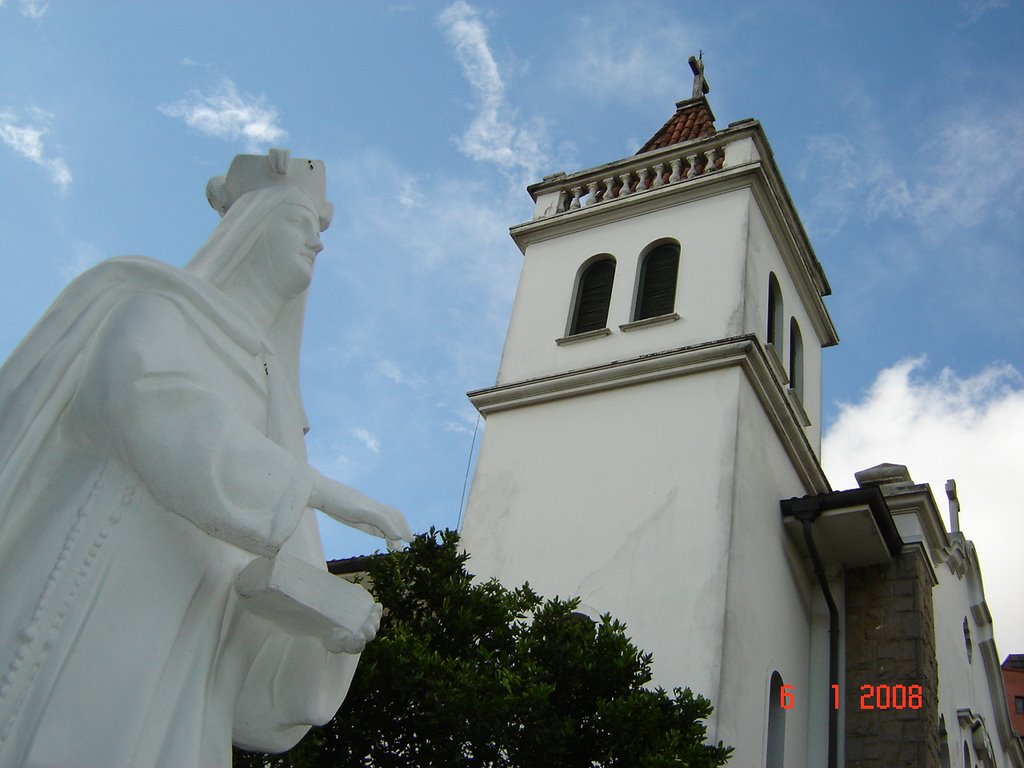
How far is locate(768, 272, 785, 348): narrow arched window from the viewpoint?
15.7 meters

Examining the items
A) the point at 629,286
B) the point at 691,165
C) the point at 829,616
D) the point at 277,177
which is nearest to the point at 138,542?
the point at 277,177

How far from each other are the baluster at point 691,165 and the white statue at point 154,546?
13.7 metres

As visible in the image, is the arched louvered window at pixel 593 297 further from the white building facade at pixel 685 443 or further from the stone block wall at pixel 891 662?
the stone block wall at pixel 891 662

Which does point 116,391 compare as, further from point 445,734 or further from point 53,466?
point 445,734

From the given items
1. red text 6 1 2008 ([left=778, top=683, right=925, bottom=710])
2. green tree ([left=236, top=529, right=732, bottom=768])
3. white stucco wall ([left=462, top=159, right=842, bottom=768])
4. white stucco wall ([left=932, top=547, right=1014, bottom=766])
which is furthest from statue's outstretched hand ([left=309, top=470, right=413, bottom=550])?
white stucco wall ([left=932, top=547, right=1014, bottom=766])

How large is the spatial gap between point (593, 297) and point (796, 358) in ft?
11.8

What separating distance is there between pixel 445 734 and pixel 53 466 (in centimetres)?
520

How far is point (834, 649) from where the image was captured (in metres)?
12.9

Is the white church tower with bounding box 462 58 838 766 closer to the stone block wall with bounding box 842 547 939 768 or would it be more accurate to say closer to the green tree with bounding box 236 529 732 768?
the stone block wall with bounding box 842 547 939 768

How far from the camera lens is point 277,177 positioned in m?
3.63

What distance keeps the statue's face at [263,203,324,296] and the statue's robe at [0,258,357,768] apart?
42cm

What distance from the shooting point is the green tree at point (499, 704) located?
7.23 meters

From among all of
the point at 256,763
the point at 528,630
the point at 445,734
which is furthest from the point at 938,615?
the point at 256,763

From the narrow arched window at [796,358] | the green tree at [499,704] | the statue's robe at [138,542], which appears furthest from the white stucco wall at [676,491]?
the statue's robe at [138,542]
